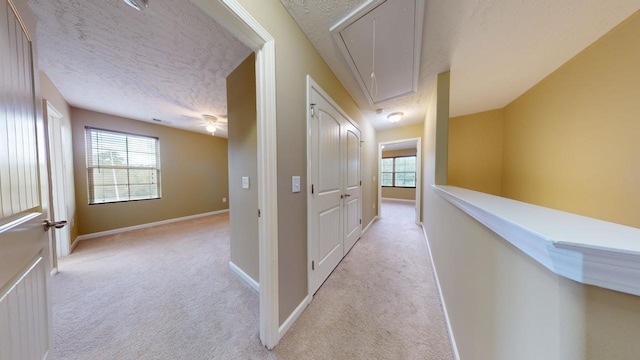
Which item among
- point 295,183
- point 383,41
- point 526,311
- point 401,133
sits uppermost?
point 383,41

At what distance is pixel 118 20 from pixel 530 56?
11.9 ft

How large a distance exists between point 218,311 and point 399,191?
690 centimetres

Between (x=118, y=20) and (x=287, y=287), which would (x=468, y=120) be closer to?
(x=287, y=287)

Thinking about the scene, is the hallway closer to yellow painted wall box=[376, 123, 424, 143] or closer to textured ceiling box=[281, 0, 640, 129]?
textured ceiling box=[281, 0, 640, 129]

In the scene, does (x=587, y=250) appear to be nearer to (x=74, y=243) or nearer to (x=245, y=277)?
(x=245, y=277)

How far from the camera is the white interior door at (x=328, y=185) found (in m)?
1.60

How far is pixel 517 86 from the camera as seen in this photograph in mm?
2359

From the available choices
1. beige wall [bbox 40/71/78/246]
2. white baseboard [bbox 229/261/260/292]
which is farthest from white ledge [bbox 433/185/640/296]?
beige wall [bbox 40/71/78/246]

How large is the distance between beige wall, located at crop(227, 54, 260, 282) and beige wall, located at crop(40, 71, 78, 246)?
2.36 meters

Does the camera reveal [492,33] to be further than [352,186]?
No

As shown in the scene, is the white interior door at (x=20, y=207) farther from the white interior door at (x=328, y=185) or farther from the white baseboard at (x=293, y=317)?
the white interior door at (x=328, y=185)

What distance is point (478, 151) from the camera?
10.9 ft

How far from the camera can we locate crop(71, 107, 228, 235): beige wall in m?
3.12

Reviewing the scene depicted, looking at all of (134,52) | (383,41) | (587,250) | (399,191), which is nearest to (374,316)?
(587,250)
